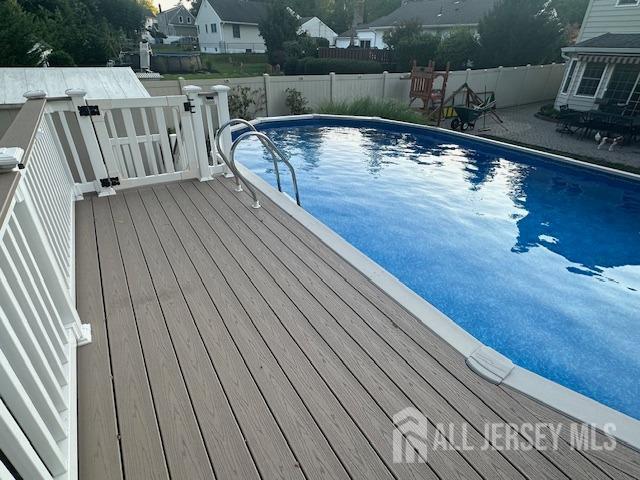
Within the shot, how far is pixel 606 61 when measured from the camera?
35.9 ft

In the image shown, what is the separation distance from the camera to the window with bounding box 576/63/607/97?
38.7 feet

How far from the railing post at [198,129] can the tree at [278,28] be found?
2274cm

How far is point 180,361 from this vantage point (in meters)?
1.93

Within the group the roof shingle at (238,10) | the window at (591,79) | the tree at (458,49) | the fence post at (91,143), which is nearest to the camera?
the fence post at (91,143)

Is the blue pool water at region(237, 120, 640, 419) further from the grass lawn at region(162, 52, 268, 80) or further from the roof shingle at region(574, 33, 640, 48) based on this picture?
the grass lawn at region(162, 52, 268, 80)

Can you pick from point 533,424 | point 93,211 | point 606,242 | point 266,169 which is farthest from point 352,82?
point 533,424

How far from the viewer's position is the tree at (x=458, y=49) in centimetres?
1680

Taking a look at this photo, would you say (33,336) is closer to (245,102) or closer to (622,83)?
(245,102)

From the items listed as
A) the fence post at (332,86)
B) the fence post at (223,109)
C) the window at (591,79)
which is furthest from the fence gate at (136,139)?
the window at (591,79)

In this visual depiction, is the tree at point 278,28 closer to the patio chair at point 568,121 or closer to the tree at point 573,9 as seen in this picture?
the patio chair at point 568,121

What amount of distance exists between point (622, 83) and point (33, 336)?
15.8m

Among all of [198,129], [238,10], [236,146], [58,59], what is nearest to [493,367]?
[236,146]

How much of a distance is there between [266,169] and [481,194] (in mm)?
4465

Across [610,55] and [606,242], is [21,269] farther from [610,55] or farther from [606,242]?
[610,55]
